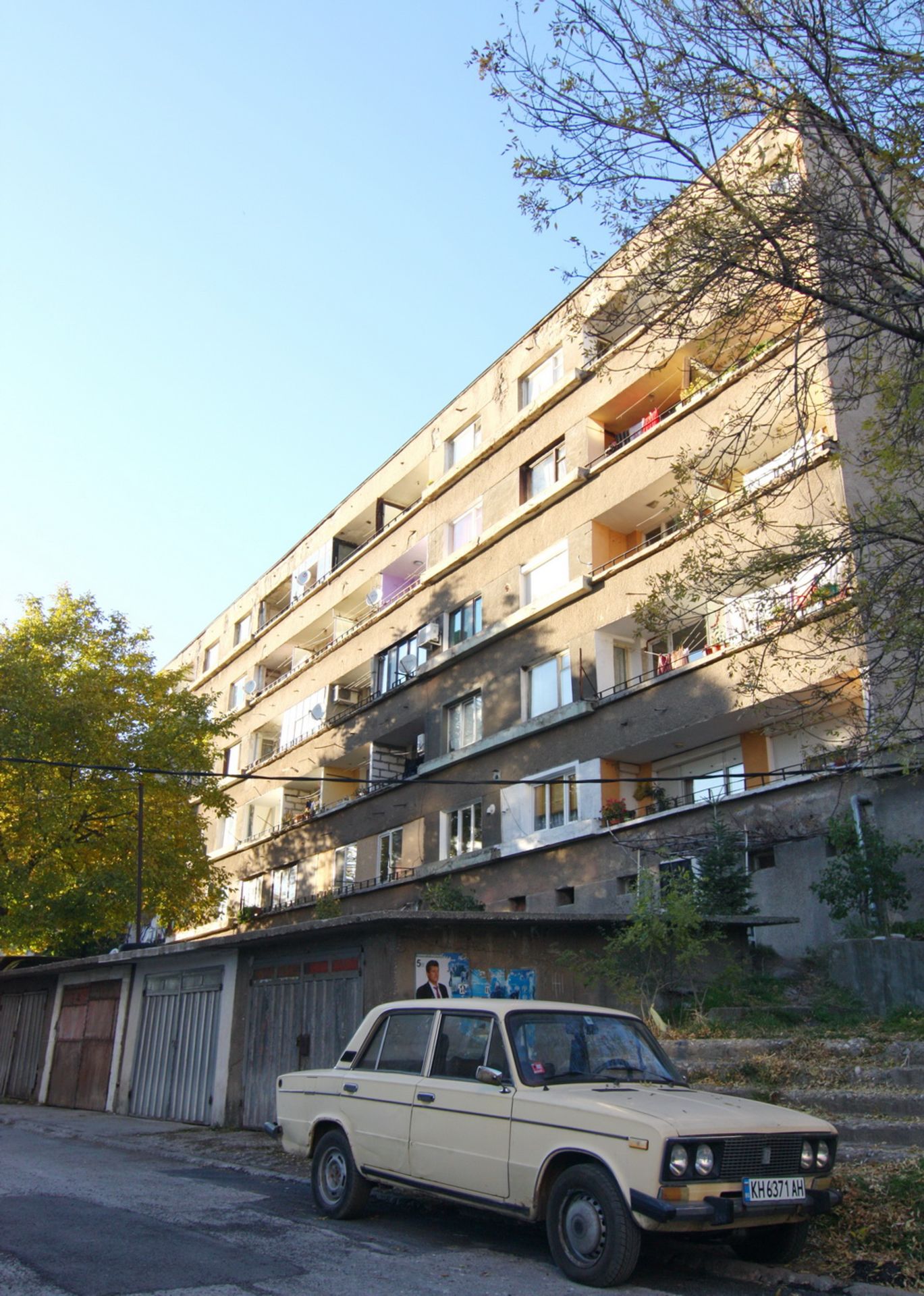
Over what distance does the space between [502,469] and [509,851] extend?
35.2 feet

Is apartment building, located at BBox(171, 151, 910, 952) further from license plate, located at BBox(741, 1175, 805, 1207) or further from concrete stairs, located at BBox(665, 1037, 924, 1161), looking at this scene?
license plate, located at BBox(741, 1175, 805, 1207)

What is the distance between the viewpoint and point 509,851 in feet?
79.7

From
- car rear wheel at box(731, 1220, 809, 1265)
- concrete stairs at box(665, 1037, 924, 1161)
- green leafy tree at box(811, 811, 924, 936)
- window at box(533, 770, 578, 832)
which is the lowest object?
car rear wheel at box(731, 1220, 809, 1265)

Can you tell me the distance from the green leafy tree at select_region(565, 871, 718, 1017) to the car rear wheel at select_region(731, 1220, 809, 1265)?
6860 millimetres

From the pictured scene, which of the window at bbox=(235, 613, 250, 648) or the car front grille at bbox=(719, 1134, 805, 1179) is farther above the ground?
the window at bbox=(235, 613, 250, 648)

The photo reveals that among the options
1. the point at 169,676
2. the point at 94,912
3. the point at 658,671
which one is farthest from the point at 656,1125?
the point at 169,676

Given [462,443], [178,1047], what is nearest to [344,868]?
[178,1047]

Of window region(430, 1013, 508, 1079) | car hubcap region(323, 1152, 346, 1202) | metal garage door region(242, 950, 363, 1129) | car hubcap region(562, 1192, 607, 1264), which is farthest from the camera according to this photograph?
metal garage door region(242, 950, 363, 1129)

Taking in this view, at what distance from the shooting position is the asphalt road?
6203 millimetres

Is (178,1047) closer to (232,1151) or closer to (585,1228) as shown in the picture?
(232,1151)

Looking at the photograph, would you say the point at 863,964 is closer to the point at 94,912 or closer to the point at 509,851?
the point at 509,851

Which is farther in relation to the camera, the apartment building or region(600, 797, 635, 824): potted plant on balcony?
region(600, 797, 635, 824): potted plant on balcony

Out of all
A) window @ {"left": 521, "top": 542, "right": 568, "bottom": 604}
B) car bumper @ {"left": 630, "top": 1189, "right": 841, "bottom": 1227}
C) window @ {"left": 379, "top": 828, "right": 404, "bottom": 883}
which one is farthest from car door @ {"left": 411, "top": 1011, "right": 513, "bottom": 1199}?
window @ {"left": 379, "top": 828, "right": 404, "bottom": 883}

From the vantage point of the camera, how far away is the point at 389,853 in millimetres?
29891
